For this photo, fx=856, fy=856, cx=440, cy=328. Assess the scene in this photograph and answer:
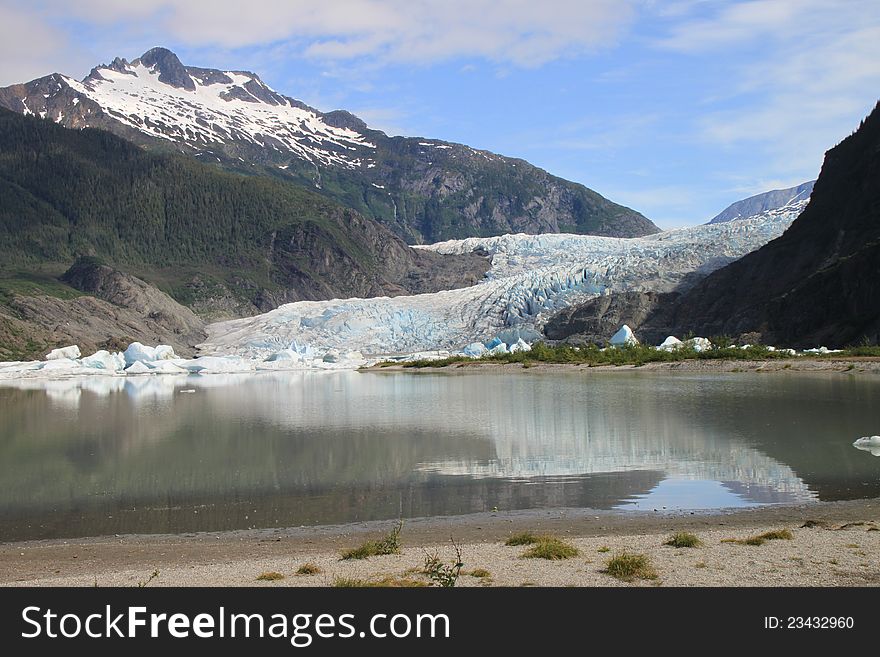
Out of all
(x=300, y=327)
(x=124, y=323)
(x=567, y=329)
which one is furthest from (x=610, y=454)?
(x=124, y=323)

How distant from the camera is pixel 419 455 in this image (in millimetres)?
21078

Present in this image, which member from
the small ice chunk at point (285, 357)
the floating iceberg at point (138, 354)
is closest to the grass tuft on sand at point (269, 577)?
the floating iceberg at point (138, 354)

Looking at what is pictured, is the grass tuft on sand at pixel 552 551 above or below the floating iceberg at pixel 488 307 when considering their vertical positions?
below

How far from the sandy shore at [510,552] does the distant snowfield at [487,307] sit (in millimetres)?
66028

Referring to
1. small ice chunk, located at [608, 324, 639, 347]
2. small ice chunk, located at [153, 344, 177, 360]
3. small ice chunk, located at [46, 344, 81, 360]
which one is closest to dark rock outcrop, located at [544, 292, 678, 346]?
small ice chunk, located at [608, 324, 639, 347]

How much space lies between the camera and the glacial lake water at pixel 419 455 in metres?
15.1

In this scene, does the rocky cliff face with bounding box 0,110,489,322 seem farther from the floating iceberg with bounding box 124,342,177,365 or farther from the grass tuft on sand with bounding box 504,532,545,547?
the grass tuft on sand with bounding box 504,532,545,547

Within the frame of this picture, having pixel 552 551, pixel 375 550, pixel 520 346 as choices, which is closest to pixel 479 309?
pixel 520 346

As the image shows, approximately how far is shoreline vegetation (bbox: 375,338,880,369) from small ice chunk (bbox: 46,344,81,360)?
24595 mm

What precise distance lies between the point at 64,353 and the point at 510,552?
2622 inches

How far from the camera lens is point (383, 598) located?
6.87 meters

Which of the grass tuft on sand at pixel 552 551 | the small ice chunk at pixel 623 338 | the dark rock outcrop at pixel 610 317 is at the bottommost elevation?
the grass tuft on sand at pixel 552 551

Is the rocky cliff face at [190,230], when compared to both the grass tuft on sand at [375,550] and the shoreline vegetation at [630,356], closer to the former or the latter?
the shoreline vegetation at [630,356]

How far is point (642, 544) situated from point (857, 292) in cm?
5554
